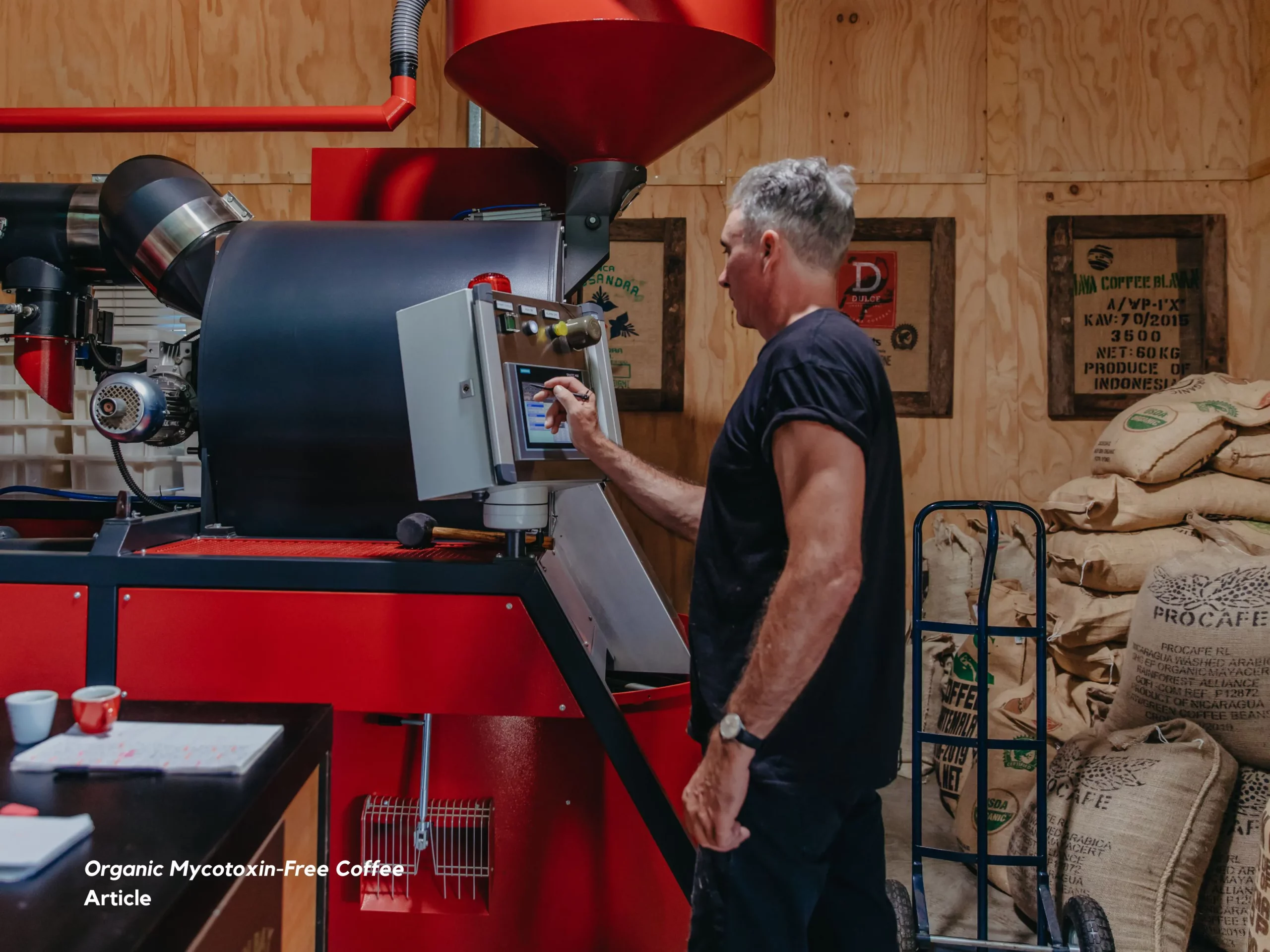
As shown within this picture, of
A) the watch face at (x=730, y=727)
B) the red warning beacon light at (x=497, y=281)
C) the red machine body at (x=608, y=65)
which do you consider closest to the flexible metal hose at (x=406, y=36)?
the red machine body at (x=608, y=65)

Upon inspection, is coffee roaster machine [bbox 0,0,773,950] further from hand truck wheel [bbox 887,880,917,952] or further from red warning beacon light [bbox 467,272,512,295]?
hand truck wheel [bbox 887,880,917,952]

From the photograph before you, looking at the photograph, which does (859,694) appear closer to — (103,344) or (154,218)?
(154,218)

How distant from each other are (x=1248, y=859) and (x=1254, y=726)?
0.92ft

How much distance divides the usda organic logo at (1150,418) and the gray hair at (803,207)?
1672mm

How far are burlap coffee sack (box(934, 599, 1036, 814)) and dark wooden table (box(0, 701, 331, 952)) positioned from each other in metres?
2.00

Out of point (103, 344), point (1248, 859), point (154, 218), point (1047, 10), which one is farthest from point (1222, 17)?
point (103, 344)

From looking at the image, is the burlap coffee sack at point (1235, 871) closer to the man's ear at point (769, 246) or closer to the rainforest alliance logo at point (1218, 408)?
the rainforest alliance logo at point (1218, 408)

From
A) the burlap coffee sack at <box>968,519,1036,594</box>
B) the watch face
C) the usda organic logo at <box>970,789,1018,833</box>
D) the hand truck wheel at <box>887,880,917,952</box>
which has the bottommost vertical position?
the hand truck wheel at <box>887,880,917,952</box>

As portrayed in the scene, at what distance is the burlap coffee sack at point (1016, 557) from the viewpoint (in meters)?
3.07

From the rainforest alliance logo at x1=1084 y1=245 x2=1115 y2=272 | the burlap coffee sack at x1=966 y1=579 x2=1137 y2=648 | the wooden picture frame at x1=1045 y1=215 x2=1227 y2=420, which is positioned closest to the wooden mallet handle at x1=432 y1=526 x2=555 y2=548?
the burlap coffee sack at x1=966 y1=579 x2=1137 y2=648

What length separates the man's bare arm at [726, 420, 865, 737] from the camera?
1.16m

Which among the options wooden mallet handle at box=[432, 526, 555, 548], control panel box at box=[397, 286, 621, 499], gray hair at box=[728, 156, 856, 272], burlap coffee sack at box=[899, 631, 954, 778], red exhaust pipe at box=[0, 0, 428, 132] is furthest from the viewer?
burlap coffee sack at box=[899, 631, 954, 778]

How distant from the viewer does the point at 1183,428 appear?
8.36 ft

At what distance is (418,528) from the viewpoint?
66.2 inches
